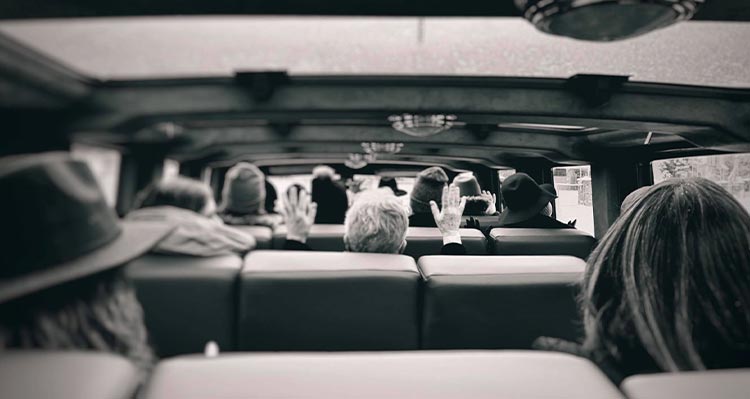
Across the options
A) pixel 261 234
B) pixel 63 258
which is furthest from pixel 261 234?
pixel 63 258

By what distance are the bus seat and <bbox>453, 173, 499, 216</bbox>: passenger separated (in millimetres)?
604

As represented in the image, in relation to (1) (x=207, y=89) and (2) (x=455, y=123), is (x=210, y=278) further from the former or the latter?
(2) (x=455, y=123)

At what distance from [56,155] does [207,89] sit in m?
0.24

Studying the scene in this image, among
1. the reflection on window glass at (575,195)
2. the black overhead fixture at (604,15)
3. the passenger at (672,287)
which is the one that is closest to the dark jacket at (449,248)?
the reflection on window glass at (575,195)

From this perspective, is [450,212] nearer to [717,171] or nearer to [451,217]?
[451,217]

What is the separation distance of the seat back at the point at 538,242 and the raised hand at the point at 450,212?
145 millimetres

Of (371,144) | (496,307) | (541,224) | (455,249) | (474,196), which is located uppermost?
(371,144)

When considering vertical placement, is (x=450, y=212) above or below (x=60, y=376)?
above

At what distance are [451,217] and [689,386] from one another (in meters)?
1.10

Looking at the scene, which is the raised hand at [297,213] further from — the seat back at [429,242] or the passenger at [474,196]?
the passenger at [474,196]

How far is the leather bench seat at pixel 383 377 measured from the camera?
0.45 meters

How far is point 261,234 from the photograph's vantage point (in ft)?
4.11

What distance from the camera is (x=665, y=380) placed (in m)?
0.44

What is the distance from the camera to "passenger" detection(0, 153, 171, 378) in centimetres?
40
